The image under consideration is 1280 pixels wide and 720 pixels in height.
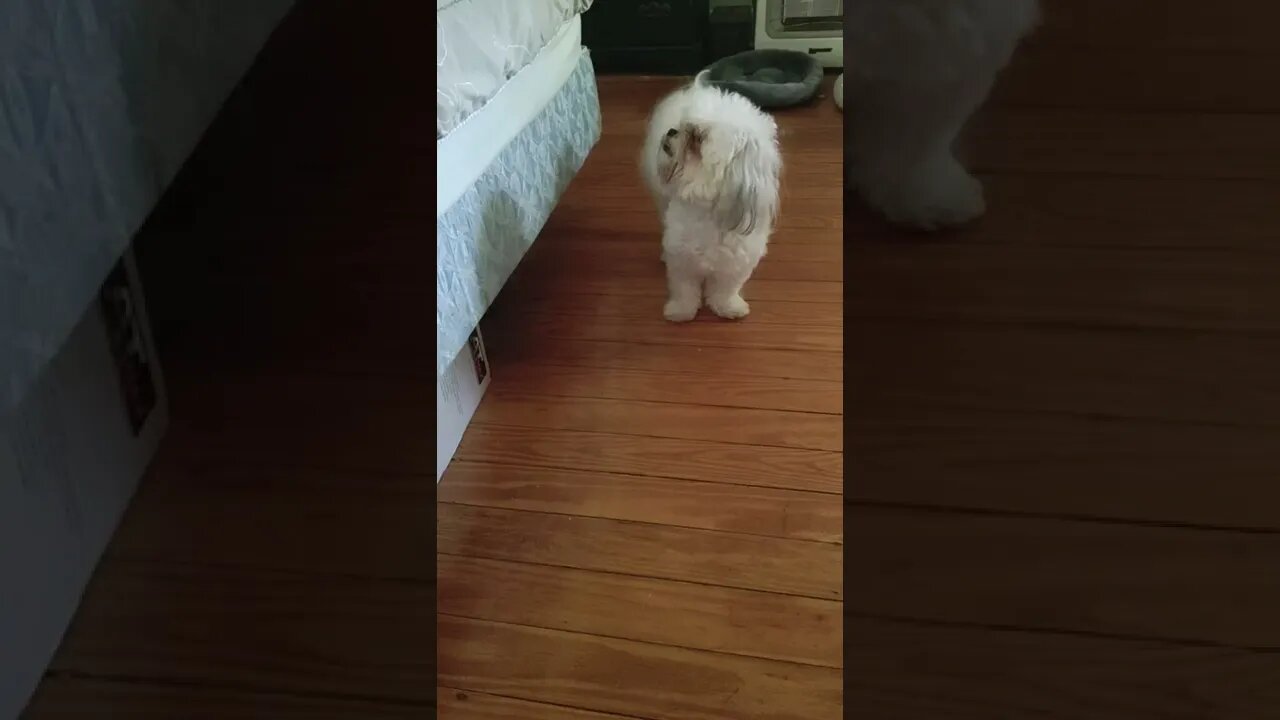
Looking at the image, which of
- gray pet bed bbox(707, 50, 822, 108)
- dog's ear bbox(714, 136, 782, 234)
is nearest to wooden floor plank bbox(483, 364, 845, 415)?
dog's ear bbox(714, 136, 782, 234)

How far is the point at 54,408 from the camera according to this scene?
49 cm

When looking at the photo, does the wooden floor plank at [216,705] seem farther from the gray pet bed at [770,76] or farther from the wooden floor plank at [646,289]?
the gray pet bed at [770,76]

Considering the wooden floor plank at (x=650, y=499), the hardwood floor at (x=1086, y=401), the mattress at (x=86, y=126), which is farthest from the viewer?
the wooden floor plank at (x=650, y=499)

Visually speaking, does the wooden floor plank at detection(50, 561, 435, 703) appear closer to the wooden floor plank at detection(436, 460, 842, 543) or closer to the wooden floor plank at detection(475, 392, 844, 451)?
the wooden floor plank at detection(436, 460, 842, 543)

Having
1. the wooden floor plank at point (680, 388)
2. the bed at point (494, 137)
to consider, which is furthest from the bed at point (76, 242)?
the wooden floor plank at point (680, 388)

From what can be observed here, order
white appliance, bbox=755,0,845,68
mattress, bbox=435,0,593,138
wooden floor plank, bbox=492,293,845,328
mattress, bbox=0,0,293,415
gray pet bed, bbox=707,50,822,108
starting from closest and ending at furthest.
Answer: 1. mattress, bbox=0,0,293,415
2. mattress, bbox=435,0,593,138
3. wooden floor plank, bbox=492,293,845,328
4. gray pet bed, bbox=707,50,822,108
5. white appliance, bbox=755,0,845,68

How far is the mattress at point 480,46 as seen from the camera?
91cm

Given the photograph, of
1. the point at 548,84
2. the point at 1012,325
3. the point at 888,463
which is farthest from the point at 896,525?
the point at 548,84

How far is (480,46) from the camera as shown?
1035mm

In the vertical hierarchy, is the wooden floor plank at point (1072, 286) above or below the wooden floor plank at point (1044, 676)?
above

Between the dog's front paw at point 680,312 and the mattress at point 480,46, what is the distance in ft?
1.45

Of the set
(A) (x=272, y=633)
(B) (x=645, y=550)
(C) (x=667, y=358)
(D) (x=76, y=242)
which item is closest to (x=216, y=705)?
(A) (x=272, y=633)

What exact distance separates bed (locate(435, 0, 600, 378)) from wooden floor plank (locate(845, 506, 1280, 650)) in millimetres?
414

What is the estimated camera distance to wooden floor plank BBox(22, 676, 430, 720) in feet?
1.91
